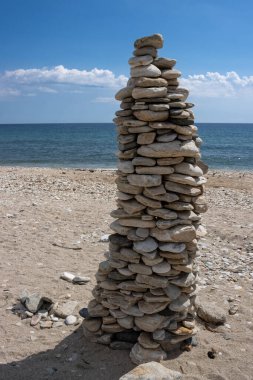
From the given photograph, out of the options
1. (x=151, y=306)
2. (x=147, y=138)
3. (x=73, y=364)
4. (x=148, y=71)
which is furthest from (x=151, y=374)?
(x=148, y=71)

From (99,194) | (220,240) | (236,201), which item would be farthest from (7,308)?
(236,201)

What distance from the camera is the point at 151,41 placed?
525 centimetres

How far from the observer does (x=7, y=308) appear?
6555mm

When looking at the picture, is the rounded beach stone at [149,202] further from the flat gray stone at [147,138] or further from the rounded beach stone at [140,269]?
the rounded beach stone at [140,269]

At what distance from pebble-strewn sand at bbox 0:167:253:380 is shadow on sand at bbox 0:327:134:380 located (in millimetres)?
13

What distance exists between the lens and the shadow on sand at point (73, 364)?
503 cm

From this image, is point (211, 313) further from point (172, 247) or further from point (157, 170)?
point (157, 170)

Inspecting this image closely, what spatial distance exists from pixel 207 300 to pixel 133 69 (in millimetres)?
4203

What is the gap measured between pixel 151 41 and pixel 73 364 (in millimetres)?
4405

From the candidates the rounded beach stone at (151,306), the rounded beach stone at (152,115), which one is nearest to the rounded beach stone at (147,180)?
the rounded beach stone at (152,115)

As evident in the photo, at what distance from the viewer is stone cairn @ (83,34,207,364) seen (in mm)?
5203

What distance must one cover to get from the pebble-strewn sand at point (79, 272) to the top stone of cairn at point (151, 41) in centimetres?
422

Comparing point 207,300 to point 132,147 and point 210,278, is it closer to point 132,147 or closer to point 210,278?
point 210,278

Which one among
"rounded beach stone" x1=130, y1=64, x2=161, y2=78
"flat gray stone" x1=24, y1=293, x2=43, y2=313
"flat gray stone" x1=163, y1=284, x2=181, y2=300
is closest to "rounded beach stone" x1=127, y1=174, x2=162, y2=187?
"rounded beach stone" x1=130, y1=64, x2=161, y2=78
